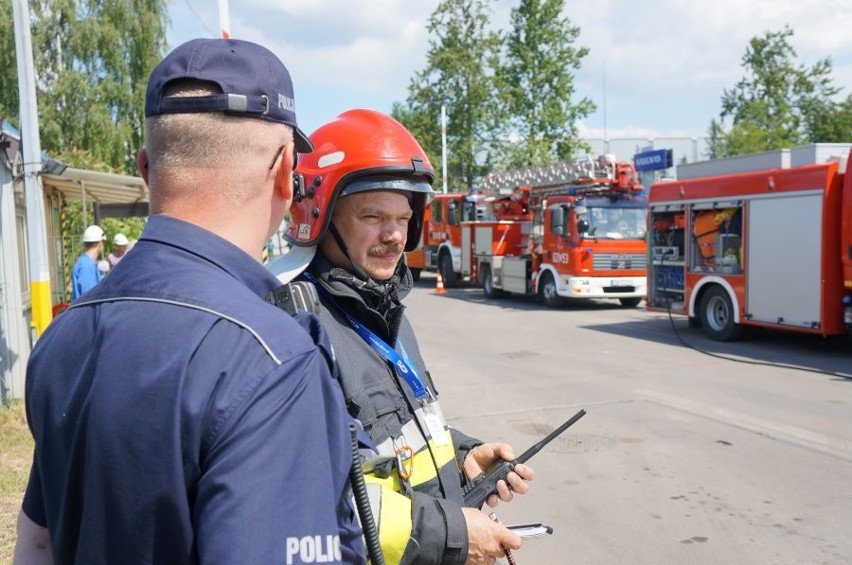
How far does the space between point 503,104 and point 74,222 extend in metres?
23.9

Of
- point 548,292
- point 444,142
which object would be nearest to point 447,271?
point 548,292

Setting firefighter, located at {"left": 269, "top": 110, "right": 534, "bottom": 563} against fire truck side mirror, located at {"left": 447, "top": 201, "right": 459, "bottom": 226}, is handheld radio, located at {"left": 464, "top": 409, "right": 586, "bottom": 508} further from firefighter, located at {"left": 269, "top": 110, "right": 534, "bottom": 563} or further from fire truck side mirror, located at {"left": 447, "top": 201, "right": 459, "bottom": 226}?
fire truck side mirror, located at {"left": 447, "top": 201, "right": 459, "bottom": 226}

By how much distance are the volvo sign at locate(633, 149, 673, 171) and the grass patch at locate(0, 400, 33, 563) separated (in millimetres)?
22829

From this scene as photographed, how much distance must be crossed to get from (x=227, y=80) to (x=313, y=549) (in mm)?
780

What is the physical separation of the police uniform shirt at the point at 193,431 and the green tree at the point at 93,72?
86.9 feet

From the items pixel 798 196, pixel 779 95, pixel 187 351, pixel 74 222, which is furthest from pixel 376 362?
pixel 779 95

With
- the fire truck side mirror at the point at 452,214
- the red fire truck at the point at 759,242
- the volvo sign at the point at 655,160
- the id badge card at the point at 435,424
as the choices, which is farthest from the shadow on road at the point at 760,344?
the volvo sign at the point at 655,160

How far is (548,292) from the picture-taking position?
18.6 meters

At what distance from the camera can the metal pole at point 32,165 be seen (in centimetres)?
764

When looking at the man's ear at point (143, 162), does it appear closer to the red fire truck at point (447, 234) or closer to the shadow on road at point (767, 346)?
the shadow on road at point (767, 346)

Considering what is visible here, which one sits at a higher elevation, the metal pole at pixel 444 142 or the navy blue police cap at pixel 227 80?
the metal pole at pixel 444 142

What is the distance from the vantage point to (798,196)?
11.4m

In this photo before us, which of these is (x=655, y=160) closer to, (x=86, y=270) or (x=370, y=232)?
(x=86, y=270)

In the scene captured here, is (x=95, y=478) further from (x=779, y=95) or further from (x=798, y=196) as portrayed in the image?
(x=779, y=95)
